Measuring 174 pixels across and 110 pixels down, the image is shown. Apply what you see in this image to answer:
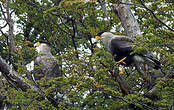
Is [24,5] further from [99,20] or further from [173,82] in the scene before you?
[173,82]

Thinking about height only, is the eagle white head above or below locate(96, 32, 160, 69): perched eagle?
above

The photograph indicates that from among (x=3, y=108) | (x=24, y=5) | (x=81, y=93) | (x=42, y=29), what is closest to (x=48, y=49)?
(x=42, y=29)

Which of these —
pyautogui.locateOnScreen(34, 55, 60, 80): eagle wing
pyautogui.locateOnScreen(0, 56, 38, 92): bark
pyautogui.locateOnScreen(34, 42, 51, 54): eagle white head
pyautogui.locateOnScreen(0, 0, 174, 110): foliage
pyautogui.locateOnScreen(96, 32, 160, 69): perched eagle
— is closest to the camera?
pyautogui.locateOnScreen(0, 0, 174, 110): foliage

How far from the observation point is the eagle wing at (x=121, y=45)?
16.0 ft

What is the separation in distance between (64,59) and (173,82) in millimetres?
1871

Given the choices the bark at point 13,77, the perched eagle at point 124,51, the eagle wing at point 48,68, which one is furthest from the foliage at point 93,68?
the eagle wing at point 48,68

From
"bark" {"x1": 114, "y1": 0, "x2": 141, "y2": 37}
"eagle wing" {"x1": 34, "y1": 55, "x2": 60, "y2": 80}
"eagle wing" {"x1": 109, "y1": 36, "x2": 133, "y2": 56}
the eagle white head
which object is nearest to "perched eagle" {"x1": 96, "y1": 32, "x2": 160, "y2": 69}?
"eagle wing" {"x1": 109, "y1": 36, "x2": 133, "y2": 56}

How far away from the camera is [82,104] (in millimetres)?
4949

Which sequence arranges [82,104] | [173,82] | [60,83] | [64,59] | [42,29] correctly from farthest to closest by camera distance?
[42,29] → [82,104] → [64,59] → [60,83] → [173,82]

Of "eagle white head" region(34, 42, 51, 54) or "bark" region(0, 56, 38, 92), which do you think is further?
"eagle white head" region(34, 42, 51, 54)

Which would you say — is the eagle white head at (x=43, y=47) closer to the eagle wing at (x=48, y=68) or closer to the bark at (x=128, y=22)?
the eagle wing at (x=48, y=68)

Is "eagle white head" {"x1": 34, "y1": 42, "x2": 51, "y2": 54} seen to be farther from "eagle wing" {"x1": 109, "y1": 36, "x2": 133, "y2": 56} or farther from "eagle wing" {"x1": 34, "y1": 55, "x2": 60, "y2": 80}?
"eagle wing" {"x1": 109, "y1": 36, "x2": 133, "y2": 56}

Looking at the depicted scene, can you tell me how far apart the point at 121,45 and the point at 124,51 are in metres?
0.13

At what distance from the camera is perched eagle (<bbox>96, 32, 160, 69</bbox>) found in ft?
14.7
